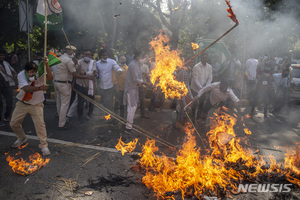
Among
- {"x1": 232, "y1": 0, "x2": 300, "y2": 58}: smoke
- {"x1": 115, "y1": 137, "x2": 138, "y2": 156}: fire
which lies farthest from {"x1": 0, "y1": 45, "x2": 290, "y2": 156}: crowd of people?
{"x1": 232, "y1": 0, "x2": 300, "y2": 58}: smoke

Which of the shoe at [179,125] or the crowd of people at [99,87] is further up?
the crowd of people at [99,87]

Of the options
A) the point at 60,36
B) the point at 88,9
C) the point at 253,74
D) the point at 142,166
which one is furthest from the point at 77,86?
the point at 60,36

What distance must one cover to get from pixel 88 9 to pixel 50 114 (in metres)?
8.09

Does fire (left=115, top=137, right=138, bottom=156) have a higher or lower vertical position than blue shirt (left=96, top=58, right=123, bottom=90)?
lower

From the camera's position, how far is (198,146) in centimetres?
515

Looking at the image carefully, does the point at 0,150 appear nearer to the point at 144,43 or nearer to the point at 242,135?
the point at 242,135

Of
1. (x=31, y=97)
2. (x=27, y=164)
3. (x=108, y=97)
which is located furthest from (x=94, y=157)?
(x=108, y=97)

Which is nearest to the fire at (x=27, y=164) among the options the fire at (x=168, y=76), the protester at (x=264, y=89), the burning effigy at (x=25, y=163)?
the burning effigy at (x=25, y=163)

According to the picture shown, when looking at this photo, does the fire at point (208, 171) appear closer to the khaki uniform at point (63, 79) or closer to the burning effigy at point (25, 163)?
the burning effigy at point (25, 163)

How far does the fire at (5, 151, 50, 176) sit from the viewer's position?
12.0 ft

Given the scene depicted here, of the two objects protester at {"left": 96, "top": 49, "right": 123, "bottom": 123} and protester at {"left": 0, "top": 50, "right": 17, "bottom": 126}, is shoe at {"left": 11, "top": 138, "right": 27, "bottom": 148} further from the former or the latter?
protester at {"left": 96, "top": 49, "right": 123, "bottom": 123}

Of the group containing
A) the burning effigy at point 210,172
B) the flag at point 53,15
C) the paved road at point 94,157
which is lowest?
the paved road at point 94,157

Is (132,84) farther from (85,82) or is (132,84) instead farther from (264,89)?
(264,89)

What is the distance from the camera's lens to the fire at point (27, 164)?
12.0 ft
